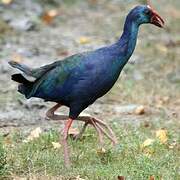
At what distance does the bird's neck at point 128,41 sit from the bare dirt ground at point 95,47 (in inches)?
72.5

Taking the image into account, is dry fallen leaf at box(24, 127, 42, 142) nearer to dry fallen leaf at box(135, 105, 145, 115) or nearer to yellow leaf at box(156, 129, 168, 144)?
yellow leaf at box(156, 129, 168, 144)

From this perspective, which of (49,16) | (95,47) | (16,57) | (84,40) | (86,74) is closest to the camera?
(86,74)

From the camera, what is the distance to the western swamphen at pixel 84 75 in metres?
6.77

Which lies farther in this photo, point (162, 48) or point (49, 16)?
point (49, 16)

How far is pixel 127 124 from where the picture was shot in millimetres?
8547

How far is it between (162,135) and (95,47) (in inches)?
174

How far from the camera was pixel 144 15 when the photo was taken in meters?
6.97

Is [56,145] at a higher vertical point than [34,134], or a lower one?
higher

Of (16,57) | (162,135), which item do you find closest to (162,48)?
(16,57)

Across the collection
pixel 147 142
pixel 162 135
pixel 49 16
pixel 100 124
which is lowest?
pixel 49 16

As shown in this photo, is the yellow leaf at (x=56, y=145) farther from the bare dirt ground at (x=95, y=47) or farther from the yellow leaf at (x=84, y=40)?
the yellow leaf at (x=84, y=40)

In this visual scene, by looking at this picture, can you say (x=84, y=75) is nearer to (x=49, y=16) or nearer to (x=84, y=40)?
(x=84, y=40)

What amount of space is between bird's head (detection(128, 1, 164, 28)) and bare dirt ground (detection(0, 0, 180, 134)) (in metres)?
1.88

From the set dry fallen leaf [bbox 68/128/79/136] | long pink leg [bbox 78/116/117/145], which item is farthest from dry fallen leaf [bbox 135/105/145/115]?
long pink leg [bbox 78/116/117/145]
